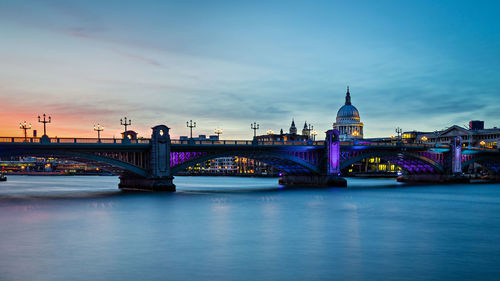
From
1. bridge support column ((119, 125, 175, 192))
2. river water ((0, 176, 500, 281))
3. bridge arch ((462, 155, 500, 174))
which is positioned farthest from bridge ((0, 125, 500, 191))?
river water ((0, 176, 500, 281))

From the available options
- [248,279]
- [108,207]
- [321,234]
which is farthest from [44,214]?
[248,279]

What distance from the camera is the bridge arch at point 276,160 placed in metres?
80.7

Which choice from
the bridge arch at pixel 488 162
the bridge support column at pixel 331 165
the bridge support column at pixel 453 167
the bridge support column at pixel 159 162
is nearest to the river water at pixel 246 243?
the bridge support column at pixel 159 162

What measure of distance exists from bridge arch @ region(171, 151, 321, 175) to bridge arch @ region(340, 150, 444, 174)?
761 centimetres

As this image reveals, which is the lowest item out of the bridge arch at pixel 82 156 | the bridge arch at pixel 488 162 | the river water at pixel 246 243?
the river water at pixel 246 243

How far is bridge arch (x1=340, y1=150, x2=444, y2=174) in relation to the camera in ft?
330

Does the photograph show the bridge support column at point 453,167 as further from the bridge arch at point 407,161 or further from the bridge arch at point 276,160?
the bridge arch at point 276,160

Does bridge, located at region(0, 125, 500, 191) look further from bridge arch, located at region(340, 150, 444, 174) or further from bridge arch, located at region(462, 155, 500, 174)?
bridge arch, located at region(462, 155, 500, 174)

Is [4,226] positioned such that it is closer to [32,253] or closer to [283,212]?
[32,253]

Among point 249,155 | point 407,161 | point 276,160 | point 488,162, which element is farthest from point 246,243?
point 488,162

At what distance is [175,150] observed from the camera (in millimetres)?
77688

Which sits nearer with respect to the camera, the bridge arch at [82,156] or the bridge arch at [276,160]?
the bridge arch at [82,156]

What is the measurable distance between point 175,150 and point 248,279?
56826 millimetres

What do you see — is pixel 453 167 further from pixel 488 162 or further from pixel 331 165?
pixel 331 165
